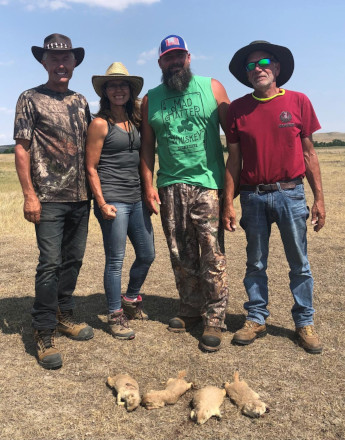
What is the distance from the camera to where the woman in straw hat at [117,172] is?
405 centimetres

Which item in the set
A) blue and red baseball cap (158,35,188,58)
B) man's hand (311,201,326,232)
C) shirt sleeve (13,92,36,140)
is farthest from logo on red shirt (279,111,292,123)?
shirt sleeve (13,92,36,140)

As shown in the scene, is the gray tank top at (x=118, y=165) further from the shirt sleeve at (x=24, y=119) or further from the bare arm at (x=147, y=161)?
the shirt sleeve at (x=24, y=119)

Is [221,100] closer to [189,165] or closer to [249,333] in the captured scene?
[189,165]


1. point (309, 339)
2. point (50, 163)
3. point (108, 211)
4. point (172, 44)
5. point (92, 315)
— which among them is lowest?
point (92, 315)

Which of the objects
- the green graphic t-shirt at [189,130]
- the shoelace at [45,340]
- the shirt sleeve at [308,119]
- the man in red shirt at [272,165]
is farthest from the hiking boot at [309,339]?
the shoelace at [45,340]

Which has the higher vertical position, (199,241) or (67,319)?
(199,241)

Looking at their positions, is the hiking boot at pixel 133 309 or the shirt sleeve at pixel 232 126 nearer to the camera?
the shirt sleeve at pixel 232 126

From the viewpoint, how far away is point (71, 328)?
14.4 feet

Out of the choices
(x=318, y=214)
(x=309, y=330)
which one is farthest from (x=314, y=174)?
(x=309, y=330)

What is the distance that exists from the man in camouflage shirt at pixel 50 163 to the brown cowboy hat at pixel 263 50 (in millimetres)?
1506

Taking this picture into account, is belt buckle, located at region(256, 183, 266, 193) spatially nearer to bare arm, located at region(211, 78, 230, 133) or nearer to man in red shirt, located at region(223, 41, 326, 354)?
man in red shirt, located at region(223, 41, 326, 354)

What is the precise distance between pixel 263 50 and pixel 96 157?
182cm

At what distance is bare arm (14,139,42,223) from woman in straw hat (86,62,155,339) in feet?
1.82

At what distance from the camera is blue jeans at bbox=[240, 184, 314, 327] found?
3861 millimetres
